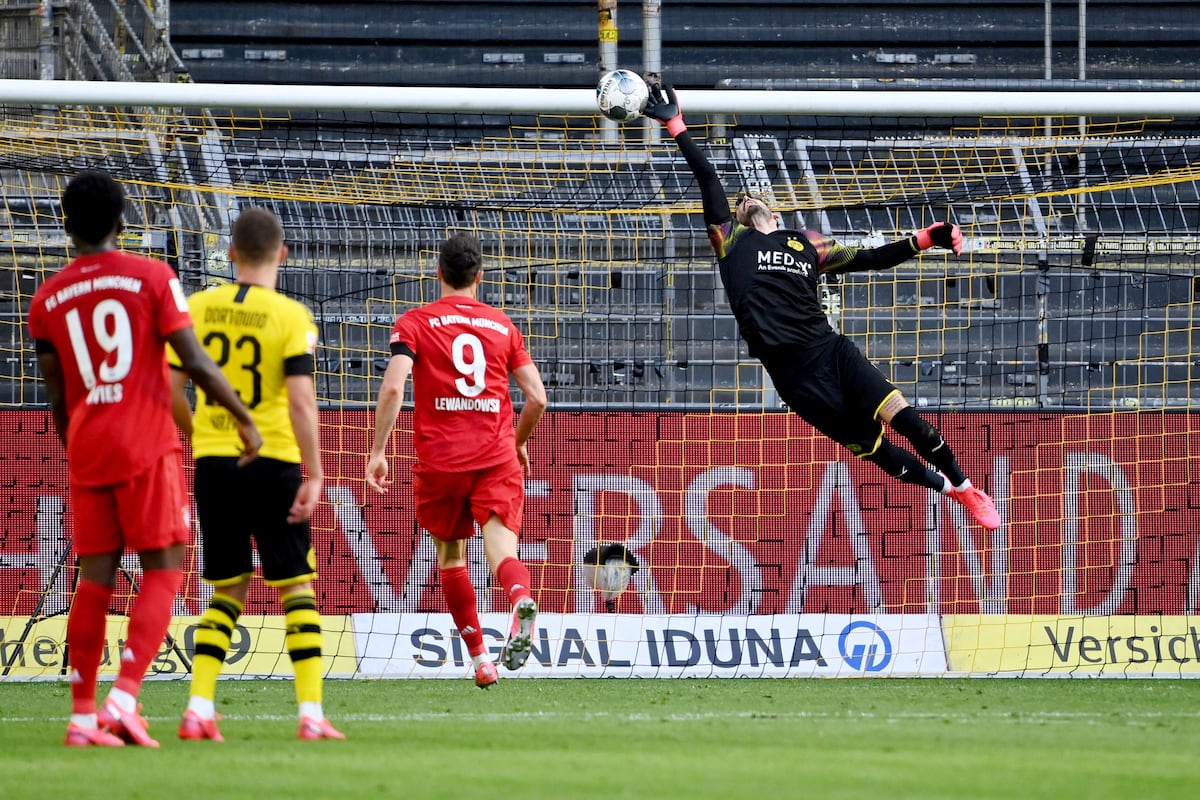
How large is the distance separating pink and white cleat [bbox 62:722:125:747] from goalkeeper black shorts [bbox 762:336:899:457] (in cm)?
438

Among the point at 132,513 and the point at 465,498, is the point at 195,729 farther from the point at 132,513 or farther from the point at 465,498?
the point at 465,498

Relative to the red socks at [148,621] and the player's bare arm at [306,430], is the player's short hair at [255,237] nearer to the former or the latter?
the player's bare arm at [306,430]

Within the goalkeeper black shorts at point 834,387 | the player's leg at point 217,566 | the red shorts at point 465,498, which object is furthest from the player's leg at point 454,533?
the goalkeeper black shorts at point 834,387

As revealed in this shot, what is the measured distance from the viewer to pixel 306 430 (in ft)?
17.6

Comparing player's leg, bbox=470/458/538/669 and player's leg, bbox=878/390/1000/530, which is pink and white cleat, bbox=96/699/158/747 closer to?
player's leg, bbox=470/458/538/669

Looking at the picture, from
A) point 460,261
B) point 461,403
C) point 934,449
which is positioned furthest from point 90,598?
point 934,449

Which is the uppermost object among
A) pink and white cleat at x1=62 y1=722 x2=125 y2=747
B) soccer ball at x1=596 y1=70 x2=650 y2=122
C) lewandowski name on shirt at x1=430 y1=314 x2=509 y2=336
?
soccer ball at x1=596 y1=70 x2=650 y2=122

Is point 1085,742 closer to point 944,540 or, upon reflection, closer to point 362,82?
point 944,540

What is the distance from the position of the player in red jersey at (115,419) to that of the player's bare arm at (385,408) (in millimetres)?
1828

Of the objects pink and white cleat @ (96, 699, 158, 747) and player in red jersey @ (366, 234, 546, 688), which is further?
player in red jersey @ (366, 234, 546, 688)

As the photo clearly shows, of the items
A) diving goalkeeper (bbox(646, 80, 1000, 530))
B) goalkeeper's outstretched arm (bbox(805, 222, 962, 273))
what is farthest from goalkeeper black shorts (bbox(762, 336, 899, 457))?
goalkeeper's outstretched arm (bbox(805, 222, 962, 273))

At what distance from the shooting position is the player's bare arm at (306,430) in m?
5.34

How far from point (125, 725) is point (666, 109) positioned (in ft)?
15.5

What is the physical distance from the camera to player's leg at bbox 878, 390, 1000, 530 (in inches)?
338
